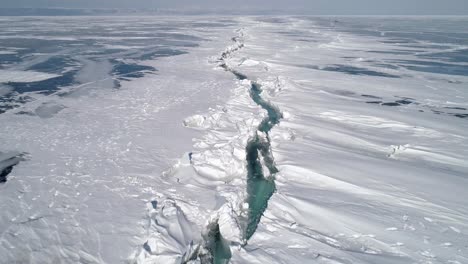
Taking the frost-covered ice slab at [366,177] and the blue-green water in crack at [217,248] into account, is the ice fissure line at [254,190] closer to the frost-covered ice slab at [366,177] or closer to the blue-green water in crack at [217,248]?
the blue-green water in crack at [217,248]

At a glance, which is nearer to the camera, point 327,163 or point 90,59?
point 327,163

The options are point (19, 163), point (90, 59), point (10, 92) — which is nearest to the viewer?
point (19, 163)

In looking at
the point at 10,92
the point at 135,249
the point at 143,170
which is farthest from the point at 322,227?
the point at 10,92

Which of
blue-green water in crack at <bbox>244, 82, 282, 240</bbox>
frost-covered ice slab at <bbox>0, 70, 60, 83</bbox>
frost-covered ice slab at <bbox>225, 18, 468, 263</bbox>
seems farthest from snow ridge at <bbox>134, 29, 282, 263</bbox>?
frost-covered ice slab at <bbox>0, 70, 60, 83</bbox>

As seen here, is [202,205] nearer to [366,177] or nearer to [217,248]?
[217,248]

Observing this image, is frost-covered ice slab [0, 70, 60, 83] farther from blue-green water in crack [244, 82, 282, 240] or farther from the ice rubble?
blue-green water in crack [244, 82, 282, 240]

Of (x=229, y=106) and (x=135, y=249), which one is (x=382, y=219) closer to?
(x=135, y=249)

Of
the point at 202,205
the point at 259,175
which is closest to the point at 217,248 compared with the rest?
the point at 202,205
